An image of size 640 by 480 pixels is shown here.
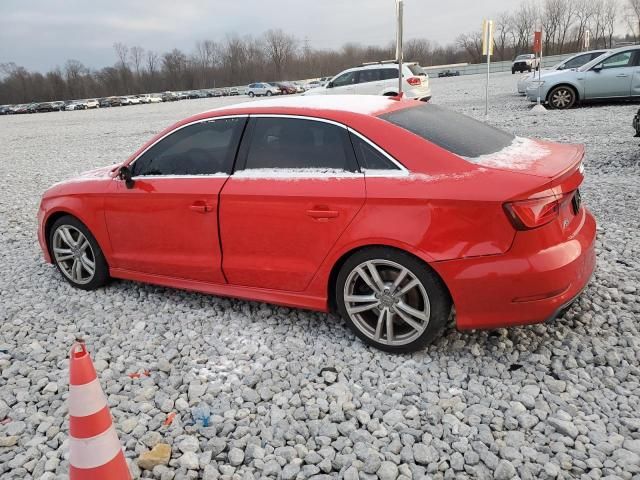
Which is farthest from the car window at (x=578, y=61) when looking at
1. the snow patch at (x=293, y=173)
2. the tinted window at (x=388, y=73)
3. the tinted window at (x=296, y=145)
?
the snow patch at (x=293, y=173)

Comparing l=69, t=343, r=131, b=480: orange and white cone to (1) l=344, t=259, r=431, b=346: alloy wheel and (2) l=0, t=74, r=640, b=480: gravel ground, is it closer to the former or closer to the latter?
(2) l=0, t=74, r=640, b=480: gravel ground

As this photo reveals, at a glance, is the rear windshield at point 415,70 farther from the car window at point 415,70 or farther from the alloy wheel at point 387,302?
the alloy wheel at point 387,302

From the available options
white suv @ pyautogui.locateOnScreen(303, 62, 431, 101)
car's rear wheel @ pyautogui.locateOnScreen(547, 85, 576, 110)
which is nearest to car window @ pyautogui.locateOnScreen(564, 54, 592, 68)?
car's rear wheel @ pyautogui.locateOnScreen(547, 85, 576, 110)

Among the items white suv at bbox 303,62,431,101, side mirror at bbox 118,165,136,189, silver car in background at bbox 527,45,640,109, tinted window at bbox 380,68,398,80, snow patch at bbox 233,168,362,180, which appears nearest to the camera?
snow patch at bbox 233,168,362,180

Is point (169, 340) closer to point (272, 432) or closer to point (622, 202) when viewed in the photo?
point (272, 432)

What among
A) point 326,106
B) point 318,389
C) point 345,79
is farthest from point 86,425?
point 345,79

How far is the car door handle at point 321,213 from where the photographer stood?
3.16 meters

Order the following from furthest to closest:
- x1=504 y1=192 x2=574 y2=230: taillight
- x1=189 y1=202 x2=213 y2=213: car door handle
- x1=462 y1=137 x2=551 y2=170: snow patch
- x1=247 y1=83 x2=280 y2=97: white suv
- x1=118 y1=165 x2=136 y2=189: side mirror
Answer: x1=247 y1=83 x2=280 y2=97: white suv
x1=118 y1=165 x2=136 y2=189: side mirror
x1=189 y1=202 x2=213 y2=213: car door handle
x1=462 y1=137 x2=551 y2=170: snow patch
x1=504 y1=192 x2=574 y2=230: taillight

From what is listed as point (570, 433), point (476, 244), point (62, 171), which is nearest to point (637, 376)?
point (570, 433)

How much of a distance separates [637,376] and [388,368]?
1.35 metres

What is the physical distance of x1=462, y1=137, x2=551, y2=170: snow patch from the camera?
2990 millimetres

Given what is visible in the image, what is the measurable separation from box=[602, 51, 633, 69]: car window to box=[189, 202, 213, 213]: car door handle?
1472cm

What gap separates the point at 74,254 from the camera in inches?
181

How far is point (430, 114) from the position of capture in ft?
11.9
